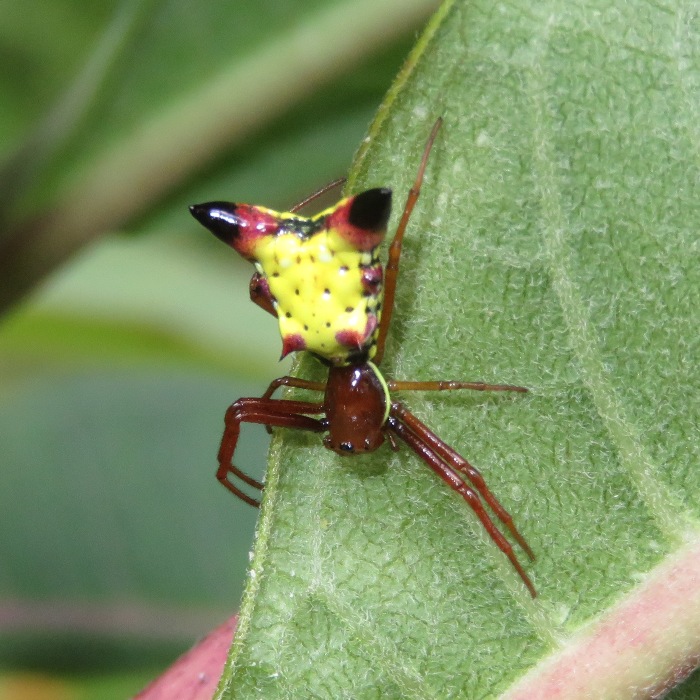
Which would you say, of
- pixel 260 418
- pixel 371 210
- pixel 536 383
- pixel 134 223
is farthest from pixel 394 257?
pixel 134 223

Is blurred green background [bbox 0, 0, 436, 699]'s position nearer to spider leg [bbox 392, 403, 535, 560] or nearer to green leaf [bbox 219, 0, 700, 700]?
green leaf [bbox 219, 0, 700, 700]

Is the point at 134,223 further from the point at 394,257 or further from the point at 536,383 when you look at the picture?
the point at 536,383

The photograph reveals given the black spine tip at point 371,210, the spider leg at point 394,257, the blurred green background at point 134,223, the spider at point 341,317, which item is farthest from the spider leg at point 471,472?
the blurred green background at point 134,223

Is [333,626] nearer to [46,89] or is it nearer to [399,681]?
[399,681]

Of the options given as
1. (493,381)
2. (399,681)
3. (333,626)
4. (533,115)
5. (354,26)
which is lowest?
(399,681)

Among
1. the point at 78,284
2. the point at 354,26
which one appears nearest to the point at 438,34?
the point at 354,26

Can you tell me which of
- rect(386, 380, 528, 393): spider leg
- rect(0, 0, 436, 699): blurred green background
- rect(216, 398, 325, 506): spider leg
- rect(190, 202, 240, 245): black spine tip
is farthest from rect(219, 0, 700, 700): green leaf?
rect(0, 0, 436, 699): blurred green background

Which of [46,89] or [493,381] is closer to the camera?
[493,381]

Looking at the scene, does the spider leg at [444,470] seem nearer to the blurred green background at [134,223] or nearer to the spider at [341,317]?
the spider at [341,317]
